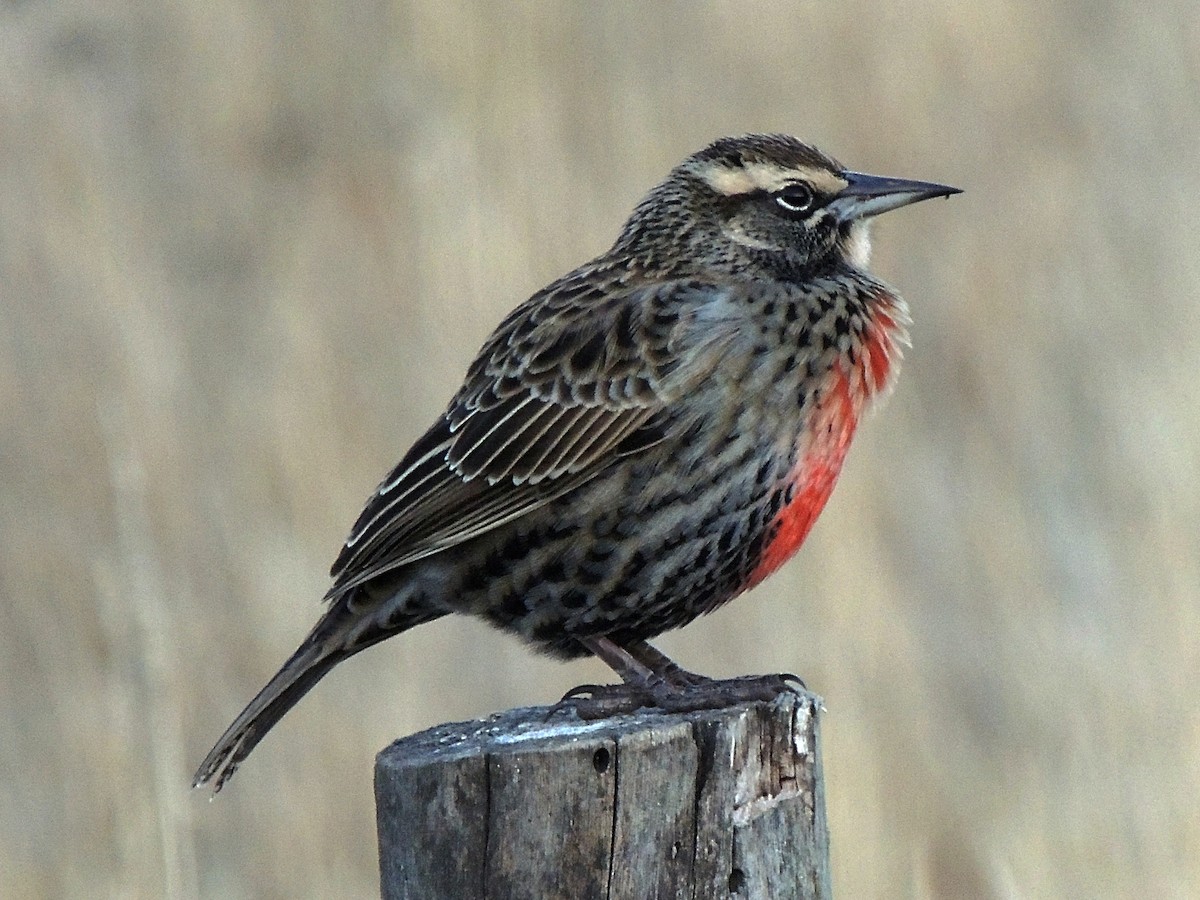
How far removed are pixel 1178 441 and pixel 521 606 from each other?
2634 mm

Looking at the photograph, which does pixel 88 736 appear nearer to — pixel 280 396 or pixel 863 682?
pixel 280 396

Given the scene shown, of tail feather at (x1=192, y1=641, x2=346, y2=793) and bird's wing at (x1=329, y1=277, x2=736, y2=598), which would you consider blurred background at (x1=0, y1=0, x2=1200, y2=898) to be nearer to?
tail feather at (x1=192, y1=641, x2=346, y2=793)

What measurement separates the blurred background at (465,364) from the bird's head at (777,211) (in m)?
1.33

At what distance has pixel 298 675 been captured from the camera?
13.3ft

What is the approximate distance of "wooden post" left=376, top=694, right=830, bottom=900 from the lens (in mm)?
2941

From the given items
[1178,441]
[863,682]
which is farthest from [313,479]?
[1178,441]

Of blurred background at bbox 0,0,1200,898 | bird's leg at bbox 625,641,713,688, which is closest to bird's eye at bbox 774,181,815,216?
bird's leg at bbox 625,641,713,688

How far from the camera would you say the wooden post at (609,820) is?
2.94 metres

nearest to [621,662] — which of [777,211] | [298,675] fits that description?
[298,675]

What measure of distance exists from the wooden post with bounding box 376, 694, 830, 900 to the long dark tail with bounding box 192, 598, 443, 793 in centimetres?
98

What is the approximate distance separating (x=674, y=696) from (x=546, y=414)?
76cm

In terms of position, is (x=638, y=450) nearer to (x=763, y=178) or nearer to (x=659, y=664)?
(x=659, y=664)

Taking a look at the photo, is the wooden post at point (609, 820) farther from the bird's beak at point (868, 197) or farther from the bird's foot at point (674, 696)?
the bird's beak at point (868, 197)

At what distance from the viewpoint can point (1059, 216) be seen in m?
6.83
